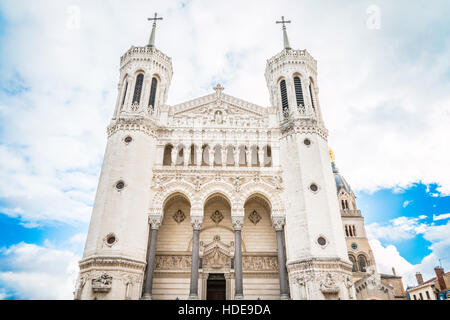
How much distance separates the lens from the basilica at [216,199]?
701 inches

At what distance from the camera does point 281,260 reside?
1883cm

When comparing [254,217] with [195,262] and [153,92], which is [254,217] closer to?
[195,262]

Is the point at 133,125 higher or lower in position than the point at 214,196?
higher

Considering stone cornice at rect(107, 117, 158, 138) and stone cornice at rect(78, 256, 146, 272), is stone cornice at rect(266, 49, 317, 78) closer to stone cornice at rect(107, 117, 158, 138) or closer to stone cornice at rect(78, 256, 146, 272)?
stone cornice at rect(107, 117, 158, 138)

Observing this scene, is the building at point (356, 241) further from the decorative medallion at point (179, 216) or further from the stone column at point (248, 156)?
the decorative medallion at point (179, 216)

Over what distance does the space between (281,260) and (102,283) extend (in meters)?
10.3

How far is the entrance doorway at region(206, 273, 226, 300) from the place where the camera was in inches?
786

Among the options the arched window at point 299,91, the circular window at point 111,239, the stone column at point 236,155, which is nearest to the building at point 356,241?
the arched window at point 299,91

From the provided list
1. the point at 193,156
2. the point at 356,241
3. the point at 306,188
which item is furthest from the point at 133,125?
the point at 356,241

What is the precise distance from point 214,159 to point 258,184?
3993 millimetres

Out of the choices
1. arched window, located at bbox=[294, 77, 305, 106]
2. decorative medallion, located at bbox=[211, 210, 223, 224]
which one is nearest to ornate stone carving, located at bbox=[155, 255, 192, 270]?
decorative medallion, located at bbox=[211, 210, 223, 224]

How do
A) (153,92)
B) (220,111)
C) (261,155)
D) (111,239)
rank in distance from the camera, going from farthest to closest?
(153,92), (220,111), (261,155), (111,239)
